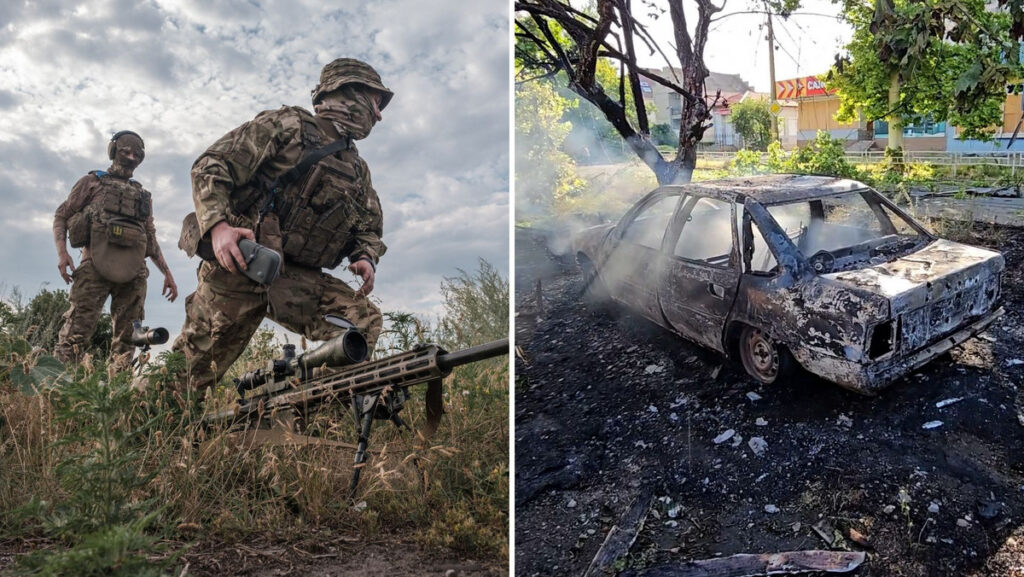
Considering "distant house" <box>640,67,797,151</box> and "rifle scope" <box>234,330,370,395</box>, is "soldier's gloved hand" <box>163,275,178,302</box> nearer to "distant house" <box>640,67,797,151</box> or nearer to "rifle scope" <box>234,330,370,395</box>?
"rifle scope" <box>234,330,370,395</box>

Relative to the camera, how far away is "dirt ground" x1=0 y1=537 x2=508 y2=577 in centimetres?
161

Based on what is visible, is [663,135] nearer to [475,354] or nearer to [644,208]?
[644,208]

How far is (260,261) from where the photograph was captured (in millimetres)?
1873

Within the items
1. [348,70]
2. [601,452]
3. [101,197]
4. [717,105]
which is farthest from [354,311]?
[717,105]

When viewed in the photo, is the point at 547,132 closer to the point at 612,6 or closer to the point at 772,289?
the point at 612,6

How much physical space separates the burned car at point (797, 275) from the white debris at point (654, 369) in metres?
→ 0.10

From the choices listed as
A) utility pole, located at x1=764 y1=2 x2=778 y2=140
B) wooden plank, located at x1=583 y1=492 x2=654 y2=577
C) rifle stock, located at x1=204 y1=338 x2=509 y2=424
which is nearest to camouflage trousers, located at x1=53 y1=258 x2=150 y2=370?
rifle stock, located at x1=204 y1=338 x2=509 y2=424

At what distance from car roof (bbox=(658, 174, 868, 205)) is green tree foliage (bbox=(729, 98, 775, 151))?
10 centimetres

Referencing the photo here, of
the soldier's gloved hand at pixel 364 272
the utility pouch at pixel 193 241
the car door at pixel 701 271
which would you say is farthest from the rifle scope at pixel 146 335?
the car door at pixel 701 271

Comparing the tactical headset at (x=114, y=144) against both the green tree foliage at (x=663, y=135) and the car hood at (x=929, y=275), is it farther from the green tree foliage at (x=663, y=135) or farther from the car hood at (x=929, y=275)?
the car hood at (x=929, y=275)

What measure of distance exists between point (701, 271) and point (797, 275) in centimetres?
21

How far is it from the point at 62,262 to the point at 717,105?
237cm

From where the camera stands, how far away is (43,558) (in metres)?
1.32

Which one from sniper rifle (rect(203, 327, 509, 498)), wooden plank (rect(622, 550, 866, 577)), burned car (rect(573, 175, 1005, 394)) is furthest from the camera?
sniper rifle (rect(203, 327, 509, 498))
